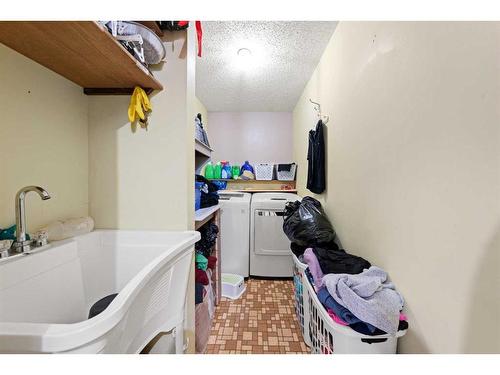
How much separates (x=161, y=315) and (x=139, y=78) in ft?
3.35

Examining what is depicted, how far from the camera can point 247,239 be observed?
2.64 metres

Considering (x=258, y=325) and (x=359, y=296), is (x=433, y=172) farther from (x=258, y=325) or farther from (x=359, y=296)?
(x=258, y=325)

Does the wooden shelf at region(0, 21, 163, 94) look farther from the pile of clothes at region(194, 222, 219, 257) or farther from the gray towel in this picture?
the gray towel

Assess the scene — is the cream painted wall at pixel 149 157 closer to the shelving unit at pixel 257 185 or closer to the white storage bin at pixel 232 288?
the white storage bin at pixel 232 288

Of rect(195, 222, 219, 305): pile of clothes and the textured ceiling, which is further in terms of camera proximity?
the textured ceiling

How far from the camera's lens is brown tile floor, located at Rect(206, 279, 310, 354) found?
150 cm

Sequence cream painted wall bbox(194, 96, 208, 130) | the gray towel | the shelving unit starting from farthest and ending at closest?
1. the shelving unit
2. cream painted wall bbox(194, 96, 208, 130)
3. the gray towel

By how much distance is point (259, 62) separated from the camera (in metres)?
2.17

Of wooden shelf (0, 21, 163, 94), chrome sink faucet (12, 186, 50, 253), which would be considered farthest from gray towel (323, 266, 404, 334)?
wooden shelf (0, 21, 163, 94)


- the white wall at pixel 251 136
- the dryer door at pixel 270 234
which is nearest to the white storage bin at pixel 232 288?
the dryer door at pixel 270 234

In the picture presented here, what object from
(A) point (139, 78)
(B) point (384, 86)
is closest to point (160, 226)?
(A) point (139, 78)

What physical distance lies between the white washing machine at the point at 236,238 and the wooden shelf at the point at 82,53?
176 cm

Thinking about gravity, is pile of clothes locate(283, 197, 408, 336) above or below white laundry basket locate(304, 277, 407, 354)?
above

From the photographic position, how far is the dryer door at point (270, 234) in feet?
8.39
